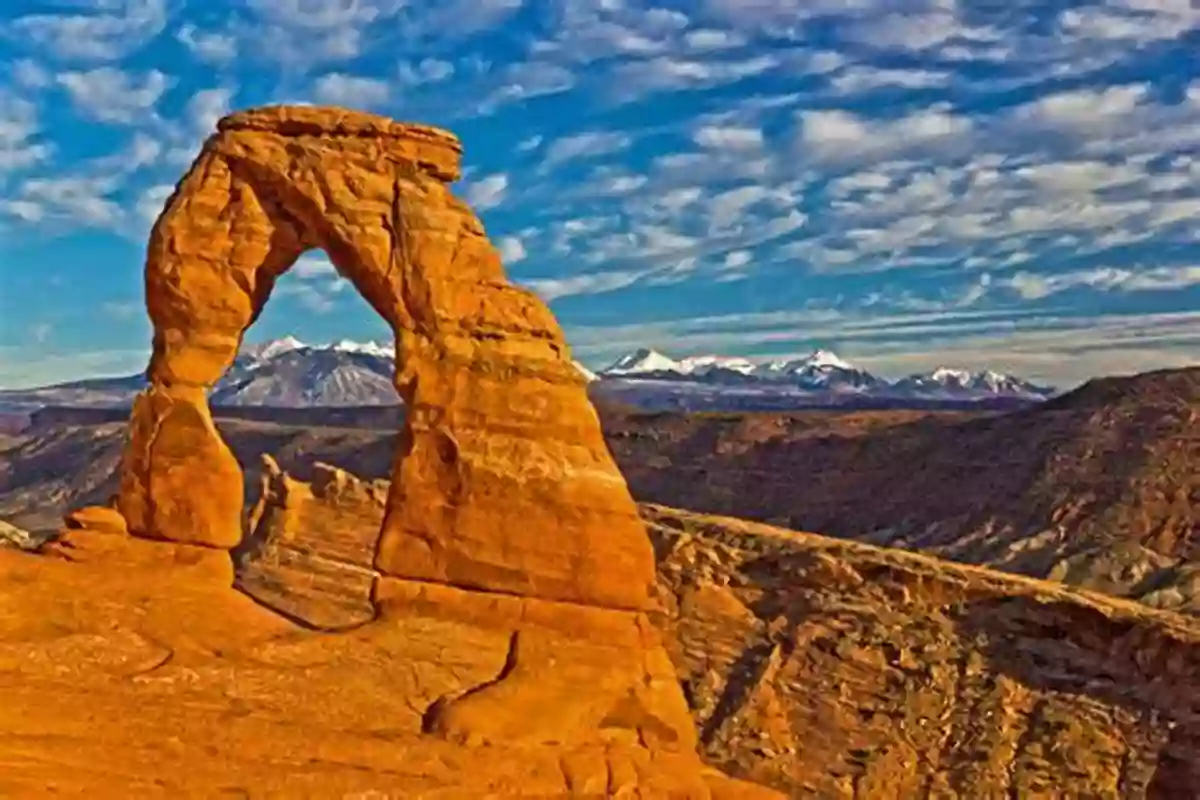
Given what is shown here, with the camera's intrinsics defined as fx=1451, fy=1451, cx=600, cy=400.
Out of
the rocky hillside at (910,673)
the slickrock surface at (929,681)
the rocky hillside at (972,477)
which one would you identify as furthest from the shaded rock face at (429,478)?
the rocky hillside at (972,477)

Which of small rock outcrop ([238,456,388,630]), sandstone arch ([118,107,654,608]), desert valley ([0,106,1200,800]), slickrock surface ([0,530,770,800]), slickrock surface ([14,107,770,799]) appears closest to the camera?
slickrock surface ([0,530,770,800])

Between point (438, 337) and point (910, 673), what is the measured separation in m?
21.2

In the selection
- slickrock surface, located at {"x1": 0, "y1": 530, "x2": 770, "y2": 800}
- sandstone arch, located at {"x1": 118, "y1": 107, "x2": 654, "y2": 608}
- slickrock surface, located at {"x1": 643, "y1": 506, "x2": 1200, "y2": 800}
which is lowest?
slickrock surface, located at {"x1": 643, "y1": 506, "x2": 1200, "y2": 800}

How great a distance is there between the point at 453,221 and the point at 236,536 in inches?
231

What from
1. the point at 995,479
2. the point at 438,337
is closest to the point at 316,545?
the point at 438,337

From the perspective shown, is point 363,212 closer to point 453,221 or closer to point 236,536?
point 453,221

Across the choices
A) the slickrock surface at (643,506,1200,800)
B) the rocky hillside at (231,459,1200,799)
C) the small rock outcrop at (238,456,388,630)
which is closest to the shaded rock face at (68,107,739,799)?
the rocky hillside at (231,459,1200,799)

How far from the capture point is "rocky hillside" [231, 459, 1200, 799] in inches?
1337

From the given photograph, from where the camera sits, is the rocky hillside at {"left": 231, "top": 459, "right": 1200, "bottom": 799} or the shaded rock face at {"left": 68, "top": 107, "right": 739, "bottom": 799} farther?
the rocky hillside at {"left": 231, "top": 459, "right": 1200, "bottom": 799}

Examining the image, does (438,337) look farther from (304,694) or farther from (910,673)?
(910,673)

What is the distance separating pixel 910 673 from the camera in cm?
3647

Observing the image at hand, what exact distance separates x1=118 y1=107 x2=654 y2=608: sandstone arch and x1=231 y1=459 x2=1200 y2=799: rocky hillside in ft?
49.0

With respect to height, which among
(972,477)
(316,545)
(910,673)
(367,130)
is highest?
(367,130)

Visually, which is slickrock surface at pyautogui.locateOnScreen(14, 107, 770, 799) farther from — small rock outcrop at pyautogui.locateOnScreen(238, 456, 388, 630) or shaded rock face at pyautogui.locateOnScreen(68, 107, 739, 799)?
small rock outcrop at pyautogui.locateOnScreen(238, 456, 388, 630)
